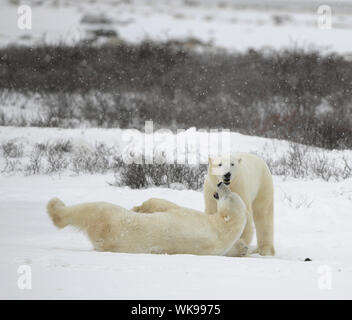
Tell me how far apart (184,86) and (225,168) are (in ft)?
34.6

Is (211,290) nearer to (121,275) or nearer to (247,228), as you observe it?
(121,275)

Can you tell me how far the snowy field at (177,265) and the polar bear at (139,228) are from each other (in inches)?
5.6

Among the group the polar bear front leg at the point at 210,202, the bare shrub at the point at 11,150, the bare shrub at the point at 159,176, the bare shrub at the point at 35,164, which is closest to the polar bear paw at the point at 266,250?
the polar bear front leg at the point at 210,202

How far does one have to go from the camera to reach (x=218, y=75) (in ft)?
49.1

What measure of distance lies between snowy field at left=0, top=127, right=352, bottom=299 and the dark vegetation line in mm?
5180

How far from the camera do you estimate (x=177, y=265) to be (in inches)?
106

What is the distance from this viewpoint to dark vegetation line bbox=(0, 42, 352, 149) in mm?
11531

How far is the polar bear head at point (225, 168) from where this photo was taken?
3744 mm

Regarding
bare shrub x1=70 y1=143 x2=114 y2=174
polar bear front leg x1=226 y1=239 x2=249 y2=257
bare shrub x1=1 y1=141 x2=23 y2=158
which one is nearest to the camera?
polar bear front leg x1=226 y1=239 x2=249 y2=257

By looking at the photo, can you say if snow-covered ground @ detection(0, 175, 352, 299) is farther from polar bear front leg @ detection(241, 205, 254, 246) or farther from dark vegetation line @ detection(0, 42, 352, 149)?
dark vegetation line @ detection(0, 42, 352, 149)

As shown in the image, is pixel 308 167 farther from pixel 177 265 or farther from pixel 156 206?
pixel 177 265

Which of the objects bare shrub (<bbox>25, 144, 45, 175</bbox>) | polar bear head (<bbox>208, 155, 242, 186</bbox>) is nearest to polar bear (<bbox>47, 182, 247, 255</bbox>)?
polar bear head (<bbox>208, 155, 242, 186</bbox>)

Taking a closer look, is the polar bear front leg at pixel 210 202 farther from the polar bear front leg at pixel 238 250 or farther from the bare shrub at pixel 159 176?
the bare shrub at pixel 159 176
